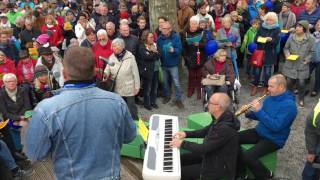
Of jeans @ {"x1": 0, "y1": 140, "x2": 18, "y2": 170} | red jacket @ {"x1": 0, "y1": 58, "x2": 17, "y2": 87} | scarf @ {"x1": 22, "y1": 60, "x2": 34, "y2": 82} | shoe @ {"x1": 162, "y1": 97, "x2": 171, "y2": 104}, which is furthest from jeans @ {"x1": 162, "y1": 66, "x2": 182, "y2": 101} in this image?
jeans @ {"x1": 0, "y1": 140, "x2": 18, "y2": 170}

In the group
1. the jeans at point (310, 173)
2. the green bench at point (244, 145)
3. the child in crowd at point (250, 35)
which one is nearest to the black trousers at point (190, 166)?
the green bench at point (244, 145)

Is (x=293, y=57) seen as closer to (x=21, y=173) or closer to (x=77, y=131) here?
(x=21, y=173)

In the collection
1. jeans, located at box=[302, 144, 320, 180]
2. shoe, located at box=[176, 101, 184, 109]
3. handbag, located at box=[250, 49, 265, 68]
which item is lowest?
jeans, located at box=[302, 144, 320, 180]

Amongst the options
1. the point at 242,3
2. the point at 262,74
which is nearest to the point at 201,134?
the point at 262,74

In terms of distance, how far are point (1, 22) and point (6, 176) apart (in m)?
6.20

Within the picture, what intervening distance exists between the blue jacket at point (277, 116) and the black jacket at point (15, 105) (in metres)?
3.12

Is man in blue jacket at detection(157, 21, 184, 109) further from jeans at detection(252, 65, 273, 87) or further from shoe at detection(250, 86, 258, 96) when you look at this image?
jeans at detection(252, 65, 273, 87)

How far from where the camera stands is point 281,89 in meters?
4.65

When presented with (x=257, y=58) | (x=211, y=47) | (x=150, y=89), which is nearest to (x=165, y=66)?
(x=150, y=89)

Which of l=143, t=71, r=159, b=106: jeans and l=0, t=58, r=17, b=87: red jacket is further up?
l=0, t=58, r=17, b=87: red jacket

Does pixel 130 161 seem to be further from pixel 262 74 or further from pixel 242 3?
pixel 242 3

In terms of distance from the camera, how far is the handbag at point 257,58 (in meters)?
7.61

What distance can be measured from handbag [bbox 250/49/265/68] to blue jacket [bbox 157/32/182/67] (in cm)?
151

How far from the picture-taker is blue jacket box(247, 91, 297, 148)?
15.0 ft
